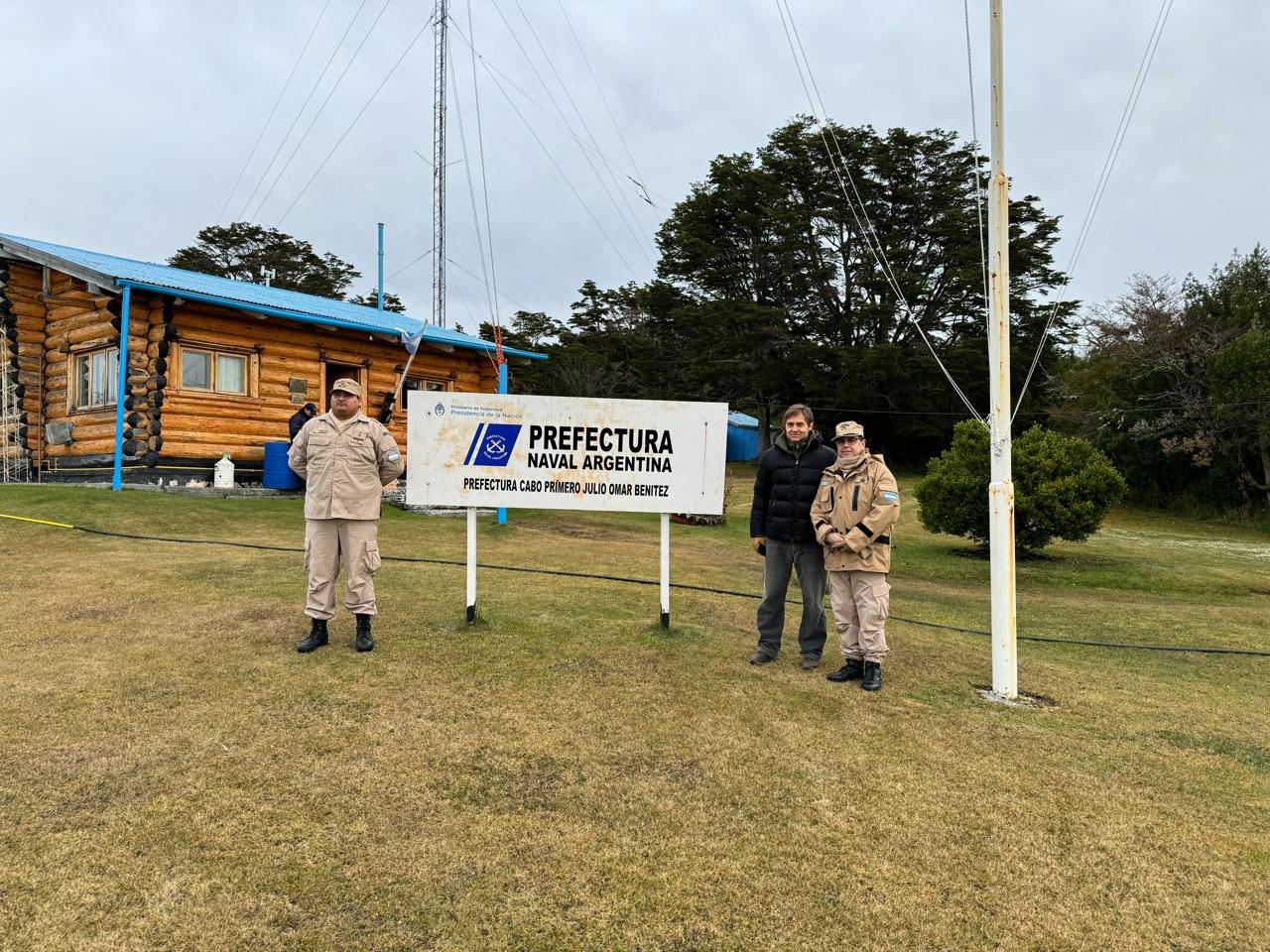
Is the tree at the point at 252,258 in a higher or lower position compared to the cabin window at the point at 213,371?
higher

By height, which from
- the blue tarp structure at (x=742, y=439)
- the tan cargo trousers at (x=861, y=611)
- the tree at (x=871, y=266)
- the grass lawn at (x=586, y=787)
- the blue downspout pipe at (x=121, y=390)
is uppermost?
the tree at (x=871, y=266)

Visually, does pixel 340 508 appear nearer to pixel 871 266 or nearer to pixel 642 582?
pixel 642 582

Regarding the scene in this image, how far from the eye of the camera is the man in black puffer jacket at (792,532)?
17.6ft

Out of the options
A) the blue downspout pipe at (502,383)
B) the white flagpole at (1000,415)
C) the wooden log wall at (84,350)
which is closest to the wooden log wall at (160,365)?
the wooden log wall at (84,350)

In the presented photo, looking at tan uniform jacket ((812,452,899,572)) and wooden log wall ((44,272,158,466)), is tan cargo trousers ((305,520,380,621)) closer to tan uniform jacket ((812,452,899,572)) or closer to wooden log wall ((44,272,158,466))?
tan uniform jacket ((812,452,899,572))

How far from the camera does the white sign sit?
237 inches

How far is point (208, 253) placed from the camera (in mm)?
43312

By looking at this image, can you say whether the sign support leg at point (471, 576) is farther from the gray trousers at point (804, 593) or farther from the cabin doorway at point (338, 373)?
the cabin doorway at point (338, 373)

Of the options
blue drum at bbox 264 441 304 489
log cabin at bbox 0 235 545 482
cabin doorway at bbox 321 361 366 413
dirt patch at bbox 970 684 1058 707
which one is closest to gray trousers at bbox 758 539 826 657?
dirt patch at bbox 970 684 1058 707

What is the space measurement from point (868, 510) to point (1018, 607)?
217 inches

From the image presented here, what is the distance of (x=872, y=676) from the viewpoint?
4.98 meters

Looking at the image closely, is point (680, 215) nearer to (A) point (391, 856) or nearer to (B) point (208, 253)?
(B) point (208, 253)

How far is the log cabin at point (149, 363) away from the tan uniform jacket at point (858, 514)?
32.7 feet

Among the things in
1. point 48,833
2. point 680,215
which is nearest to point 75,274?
point 48,833
